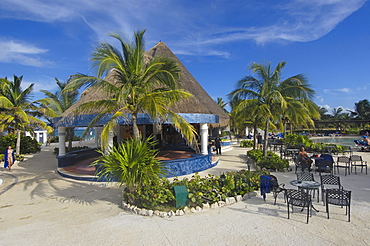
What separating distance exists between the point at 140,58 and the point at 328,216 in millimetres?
7274

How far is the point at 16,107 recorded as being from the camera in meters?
16.9

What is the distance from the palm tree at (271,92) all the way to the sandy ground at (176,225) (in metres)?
5.34

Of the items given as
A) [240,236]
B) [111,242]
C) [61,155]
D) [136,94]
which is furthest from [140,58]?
[61,155]

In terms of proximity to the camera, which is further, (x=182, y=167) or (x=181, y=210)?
(x=182, y=167)

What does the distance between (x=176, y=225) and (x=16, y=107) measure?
17462 millimetres

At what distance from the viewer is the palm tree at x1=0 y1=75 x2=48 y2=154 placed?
16.7 meters

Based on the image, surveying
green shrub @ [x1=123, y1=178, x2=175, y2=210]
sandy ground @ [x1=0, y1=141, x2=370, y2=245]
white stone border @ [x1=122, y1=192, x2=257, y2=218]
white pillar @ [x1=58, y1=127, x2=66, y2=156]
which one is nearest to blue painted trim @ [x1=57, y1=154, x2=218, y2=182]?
white pillar @ [x1=58, y1=127, x2=66, y2=156]

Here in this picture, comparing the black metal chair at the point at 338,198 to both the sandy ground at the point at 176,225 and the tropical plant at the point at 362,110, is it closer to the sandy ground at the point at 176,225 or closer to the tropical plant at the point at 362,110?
the sandy ground at the point at 176,225

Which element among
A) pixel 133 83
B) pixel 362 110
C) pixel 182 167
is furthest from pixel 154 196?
pixel 362 110

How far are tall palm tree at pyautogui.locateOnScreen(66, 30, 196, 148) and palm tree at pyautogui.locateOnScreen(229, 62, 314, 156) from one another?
5463 millimetres

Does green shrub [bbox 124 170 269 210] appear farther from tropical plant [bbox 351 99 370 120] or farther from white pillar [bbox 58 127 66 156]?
tropical plant [bbox 351 99 370 120]

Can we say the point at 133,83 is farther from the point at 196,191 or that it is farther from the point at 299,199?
the point at 299,199

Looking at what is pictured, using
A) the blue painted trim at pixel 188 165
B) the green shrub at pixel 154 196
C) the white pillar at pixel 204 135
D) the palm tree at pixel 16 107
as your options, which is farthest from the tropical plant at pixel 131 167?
the palm tree at pixel 16 107

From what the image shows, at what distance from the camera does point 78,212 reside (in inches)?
246
